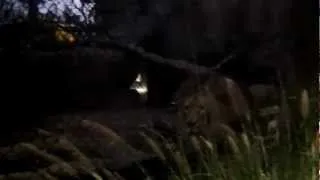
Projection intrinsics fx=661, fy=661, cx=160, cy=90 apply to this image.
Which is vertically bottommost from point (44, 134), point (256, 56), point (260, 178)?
point (260, 178)

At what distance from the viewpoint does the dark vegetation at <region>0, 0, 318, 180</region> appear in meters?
1.35

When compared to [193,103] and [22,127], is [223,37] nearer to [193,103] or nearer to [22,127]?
[193,103]

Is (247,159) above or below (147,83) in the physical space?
below

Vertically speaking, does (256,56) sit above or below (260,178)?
above

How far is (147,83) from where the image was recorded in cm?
151

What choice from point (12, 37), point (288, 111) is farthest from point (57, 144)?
point (288, 111)

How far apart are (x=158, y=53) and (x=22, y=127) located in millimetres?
361

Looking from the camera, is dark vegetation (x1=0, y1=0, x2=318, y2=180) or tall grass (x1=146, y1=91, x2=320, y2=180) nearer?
dark vegetation (x1=0, y1=0, x2=318, y2=180)

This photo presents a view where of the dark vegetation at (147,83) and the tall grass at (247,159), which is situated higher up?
the dark vegetation at (147,83)

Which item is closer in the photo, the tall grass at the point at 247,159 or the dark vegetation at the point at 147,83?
the dark vegetation at the point at 147,83

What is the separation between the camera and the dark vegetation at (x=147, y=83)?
1.35m

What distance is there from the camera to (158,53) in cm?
152

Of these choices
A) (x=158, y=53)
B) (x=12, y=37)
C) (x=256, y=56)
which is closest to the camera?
(x=12, y=37)

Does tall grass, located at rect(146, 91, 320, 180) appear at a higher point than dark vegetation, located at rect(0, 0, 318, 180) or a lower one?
lower
